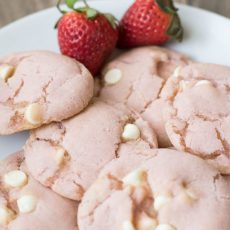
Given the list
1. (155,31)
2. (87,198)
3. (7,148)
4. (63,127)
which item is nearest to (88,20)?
(155,31)

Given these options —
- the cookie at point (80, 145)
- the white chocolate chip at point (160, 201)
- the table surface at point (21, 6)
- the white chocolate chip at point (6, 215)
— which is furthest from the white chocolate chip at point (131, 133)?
the table surface at point (21, 6)

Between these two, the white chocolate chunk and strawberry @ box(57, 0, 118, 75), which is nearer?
the white chocolate chunk

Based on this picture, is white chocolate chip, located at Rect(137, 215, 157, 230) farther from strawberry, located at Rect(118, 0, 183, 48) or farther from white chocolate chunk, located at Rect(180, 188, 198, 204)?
strawberry, located at Rect(118, 0, 183, 48)

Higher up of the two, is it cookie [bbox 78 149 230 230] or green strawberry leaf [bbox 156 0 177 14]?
green strawberry leaf [bbox 156 0 177 14]

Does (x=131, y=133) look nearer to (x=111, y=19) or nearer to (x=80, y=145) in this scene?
(x=80, y=145)

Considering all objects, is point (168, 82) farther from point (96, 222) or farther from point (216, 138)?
point (96, 222)

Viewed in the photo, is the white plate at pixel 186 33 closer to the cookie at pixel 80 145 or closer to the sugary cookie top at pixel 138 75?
the sugary cookie top at pixel 138 75

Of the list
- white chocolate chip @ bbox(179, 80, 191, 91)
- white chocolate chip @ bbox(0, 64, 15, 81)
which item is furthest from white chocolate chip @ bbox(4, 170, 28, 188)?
white chocolate chip @ bbox(179, 80, 191, 91)
